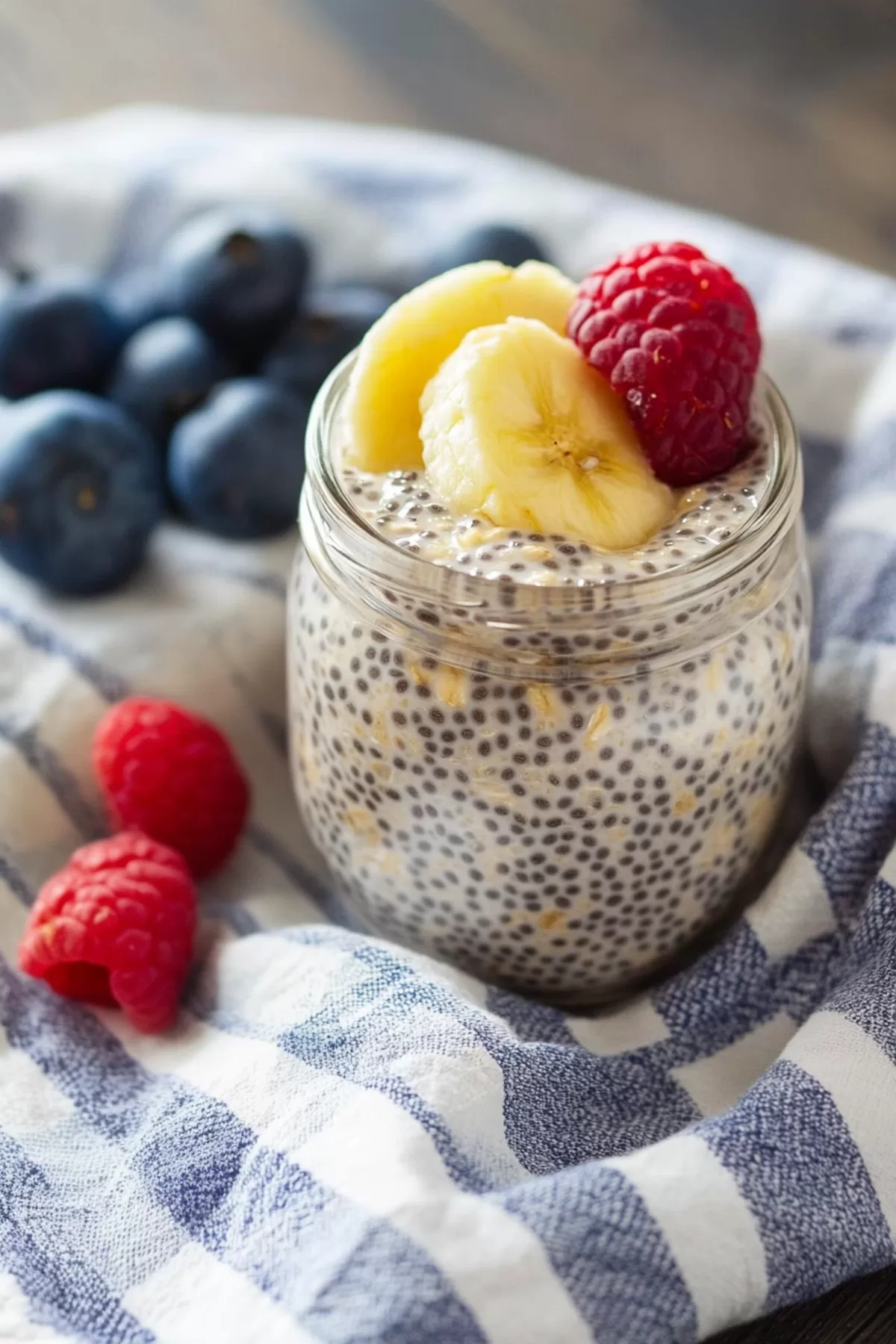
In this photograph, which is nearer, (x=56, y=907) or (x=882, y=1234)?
(x=882, y=1234)

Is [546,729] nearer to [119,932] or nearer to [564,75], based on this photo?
[119,932]

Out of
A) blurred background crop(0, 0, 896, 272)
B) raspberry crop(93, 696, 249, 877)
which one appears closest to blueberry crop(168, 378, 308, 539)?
raspberry crop(93, 696, 249, 877)

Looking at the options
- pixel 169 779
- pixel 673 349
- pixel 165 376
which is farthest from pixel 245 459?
pixel 673 349

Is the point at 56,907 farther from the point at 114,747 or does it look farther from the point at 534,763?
the point at 534,763

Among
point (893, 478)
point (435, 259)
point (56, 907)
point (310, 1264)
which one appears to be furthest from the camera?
point (435, 259)

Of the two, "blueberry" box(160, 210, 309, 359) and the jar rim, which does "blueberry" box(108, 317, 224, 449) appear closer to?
"blueberry" box(160, 210, 309, 359)

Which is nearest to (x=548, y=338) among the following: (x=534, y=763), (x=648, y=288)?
(x=648, y=288)

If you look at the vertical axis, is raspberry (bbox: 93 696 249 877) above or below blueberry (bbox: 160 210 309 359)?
below
